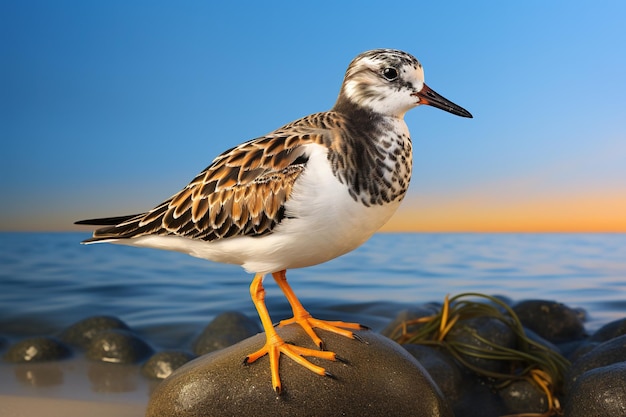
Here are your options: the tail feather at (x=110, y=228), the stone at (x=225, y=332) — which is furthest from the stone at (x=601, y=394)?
the stone at (x=225, y=332)

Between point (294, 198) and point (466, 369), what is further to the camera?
point (466, 369)

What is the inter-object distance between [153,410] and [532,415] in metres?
2.74

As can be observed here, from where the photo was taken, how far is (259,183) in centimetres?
303

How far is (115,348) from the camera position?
609 cm

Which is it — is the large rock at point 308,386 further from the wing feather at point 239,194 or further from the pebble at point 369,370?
the wing feather at point 239,194

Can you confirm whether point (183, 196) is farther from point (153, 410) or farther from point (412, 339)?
point (412, 339)

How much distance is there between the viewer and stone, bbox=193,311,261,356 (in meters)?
6.14

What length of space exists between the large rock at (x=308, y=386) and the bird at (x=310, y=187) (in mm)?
86

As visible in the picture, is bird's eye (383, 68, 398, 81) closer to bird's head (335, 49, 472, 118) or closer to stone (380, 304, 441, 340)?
bird's head (335, 49, 472, 118)

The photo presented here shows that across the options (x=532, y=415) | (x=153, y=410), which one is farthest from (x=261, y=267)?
(x=532, y=415)

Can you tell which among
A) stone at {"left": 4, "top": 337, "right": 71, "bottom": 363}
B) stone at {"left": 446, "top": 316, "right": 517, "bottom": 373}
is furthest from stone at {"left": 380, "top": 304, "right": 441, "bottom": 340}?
stone at {"left": 4, "top": 337, "right": 71, "bottom": 363}

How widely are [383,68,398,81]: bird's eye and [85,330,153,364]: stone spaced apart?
13.8 feet

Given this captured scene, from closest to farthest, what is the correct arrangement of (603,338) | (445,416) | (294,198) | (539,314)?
1. (294,198)
2. (445,416)
3. (603,338)
4. (539,314)

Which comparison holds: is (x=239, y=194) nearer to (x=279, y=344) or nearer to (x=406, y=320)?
(x=279, y=344)
